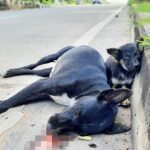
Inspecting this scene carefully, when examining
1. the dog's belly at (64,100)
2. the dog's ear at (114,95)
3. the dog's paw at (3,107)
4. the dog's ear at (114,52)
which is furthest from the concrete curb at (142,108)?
the dog's paw at (3,107)

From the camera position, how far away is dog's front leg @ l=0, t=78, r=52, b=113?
16.1 ft

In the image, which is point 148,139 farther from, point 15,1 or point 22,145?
point 15,1

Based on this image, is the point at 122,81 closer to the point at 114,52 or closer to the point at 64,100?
the point at 114,52

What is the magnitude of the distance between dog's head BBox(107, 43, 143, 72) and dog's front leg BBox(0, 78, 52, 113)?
934mm

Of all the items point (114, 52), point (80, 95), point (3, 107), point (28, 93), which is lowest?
point (3, 107)

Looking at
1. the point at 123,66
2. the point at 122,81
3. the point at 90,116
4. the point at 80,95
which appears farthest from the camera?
the point at 122,81

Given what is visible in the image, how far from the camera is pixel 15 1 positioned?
43.8 metres

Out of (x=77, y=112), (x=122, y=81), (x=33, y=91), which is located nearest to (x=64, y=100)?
(x=33, y=91)

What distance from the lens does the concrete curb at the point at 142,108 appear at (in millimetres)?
3709

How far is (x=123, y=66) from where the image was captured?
5.45 m

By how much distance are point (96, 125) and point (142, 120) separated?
14.5 inches

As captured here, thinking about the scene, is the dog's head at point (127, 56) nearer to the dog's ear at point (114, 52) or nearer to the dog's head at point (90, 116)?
the dog's ear at point (114, 52)

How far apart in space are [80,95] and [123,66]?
1.03 m

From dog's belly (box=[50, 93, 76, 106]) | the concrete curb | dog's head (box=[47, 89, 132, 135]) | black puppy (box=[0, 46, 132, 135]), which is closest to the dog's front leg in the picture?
black puppy (box=[0, 46, 132, 135])
